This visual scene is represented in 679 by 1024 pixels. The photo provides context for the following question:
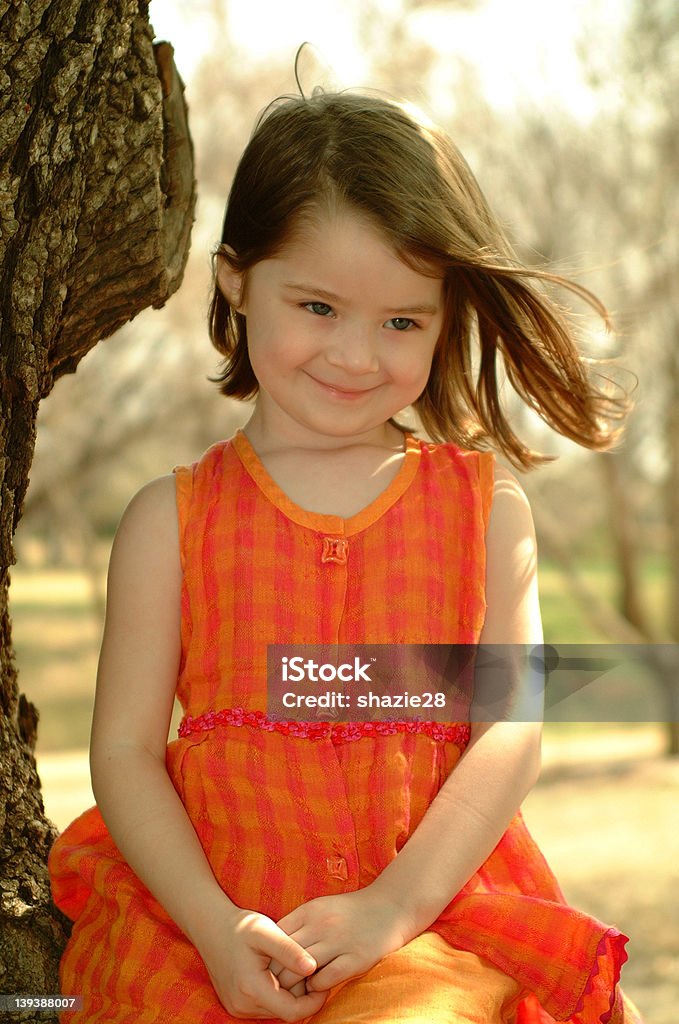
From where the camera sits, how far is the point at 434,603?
160 centimetres

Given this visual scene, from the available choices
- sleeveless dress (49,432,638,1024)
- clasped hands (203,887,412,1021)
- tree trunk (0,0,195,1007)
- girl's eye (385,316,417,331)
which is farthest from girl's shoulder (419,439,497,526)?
clasped hands (203,887,412,1021)

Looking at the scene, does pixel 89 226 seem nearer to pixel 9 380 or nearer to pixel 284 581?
pixel 9 380

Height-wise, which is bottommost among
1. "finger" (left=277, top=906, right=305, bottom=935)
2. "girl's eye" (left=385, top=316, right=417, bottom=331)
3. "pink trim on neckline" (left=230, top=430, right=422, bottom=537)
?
"finger" (left=277, top=906, right=305, bottom=935)

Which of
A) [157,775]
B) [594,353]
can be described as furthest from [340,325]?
[594,353]

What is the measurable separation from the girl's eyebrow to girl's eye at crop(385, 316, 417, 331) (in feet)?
0.07

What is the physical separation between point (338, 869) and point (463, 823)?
0.17 m

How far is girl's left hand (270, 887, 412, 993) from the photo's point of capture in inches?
52.7

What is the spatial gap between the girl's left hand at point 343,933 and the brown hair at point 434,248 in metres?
0.80

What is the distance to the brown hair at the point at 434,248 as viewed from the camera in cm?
156

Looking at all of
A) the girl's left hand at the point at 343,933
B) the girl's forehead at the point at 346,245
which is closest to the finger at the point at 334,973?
the girl's left hand at the point at 343,933

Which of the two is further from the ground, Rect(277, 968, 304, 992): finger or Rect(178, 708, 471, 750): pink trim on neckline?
Rect(178, 708, 471, 750): pink trim on neckline

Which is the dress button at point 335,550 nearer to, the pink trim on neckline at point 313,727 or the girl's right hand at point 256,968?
the pink trim on neckline at point 313,727

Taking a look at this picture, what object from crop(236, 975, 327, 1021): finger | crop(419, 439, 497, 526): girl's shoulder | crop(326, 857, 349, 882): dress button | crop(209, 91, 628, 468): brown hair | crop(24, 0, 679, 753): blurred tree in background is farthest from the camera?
crop(24, 0, 679, 753): blurred tree in background

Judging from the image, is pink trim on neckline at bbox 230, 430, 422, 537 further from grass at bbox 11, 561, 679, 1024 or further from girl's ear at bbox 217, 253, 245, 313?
grass at bbox 11, 561, 679, 1024
